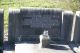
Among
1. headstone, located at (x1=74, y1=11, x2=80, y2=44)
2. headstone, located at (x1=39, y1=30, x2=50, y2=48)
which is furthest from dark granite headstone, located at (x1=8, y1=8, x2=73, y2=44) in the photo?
headstone, located at (x1=39, y1=30, x2=50, y2=48)

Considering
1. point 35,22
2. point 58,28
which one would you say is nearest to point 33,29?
point 35,22

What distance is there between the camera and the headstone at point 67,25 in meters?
9.65

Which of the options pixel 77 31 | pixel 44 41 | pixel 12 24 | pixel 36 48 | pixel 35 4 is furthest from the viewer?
pixel 35 4

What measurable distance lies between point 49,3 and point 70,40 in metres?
4.55

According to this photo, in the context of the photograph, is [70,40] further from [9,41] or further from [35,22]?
[9,41]

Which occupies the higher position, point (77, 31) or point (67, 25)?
point (67, 25)

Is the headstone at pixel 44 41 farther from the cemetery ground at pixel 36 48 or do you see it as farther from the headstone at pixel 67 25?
the headstone at pixel 67 25

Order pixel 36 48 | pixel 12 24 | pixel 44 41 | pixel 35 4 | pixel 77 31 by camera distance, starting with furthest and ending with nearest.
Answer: pixel 35 4, pixel 77 31, pixel 12 24, pixel 44 41, pixel 36 48

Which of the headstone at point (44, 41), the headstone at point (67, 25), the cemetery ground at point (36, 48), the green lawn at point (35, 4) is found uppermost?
the green lawn at point (35, 4)

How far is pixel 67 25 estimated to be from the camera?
9.73 metres

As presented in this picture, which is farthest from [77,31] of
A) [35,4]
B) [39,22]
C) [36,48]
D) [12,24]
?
[35,4]

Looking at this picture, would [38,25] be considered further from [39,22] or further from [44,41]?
[44,41]

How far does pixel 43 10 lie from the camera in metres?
9.62

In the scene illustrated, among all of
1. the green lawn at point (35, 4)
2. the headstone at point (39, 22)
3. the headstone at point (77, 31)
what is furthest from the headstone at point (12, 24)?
the green lawn at point (35, 4)
